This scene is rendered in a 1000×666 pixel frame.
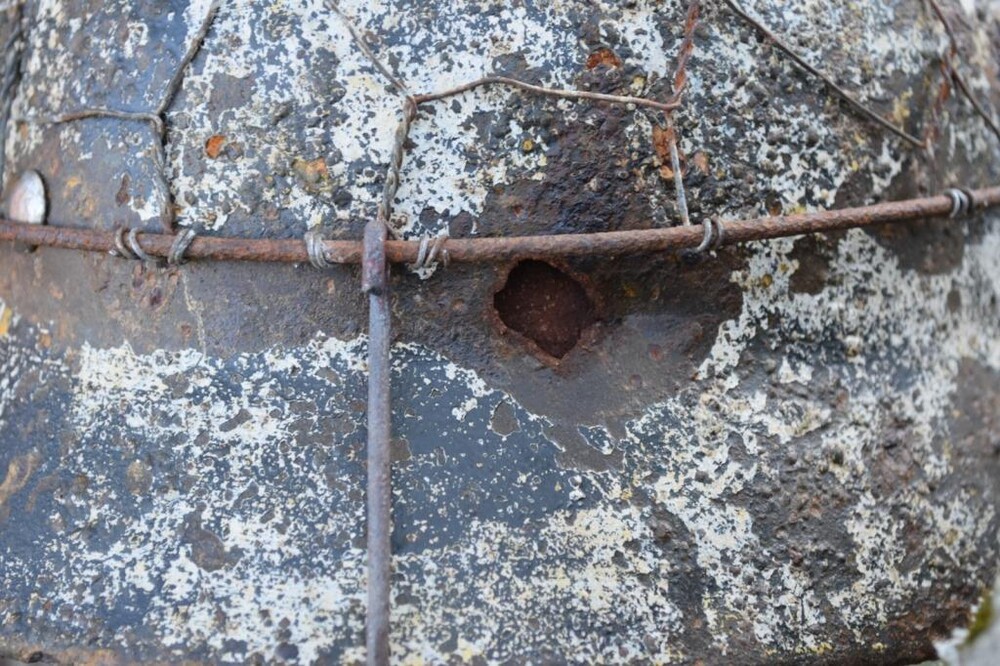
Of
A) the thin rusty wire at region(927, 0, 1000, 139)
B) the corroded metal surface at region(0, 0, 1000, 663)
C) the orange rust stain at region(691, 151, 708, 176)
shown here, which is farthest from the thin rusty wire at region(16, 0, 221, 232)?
the thin rusty wire at region(927, 0, 1000, 139)

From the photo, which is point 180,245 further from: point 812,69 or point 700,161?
point 812,69

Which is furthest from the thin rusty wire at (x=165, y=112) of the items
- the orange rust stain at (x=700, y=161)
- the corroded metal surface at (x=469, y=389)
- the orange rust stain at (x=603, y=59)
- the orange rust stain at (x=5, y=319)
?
the orange rust stain at (x=700, y=161)

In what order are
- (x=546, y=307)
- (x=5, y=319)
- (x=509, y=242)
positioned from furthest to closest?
(x=5, y=319) → (x=546, y=307) → (x=509, y=242)

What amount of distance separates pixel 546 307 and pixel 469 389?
0.12 meters

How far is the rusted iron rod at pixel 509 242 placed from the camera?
1.13 meters

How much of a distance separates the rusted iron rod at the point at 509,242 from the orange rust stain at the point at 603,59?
17 cm

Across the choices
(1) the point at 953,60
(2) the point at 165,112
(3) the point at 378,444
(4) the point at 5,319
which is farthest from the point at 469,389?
(1) the point at 953,60

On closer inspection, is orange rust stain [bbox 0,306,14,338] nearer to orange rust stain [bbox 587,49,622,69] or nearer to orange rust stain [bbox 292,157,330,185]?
orange rust stain [bbox 292,157,330,185]

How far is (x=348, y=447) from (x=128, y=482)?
22cm

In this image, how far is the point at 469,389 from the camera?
120cm

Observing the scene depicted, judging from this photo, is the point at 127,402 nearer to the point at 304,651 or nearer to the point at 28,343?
the point at 28,343

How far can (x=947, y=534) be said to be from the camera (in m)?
1.28

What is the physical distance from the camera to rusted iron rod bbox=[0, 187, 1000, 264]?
113 cm

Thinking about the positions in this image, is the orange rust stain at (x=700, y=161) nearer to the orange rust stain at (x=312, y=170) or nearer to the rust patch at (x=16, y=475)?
the orange rust stain at (x=312, y=170)
